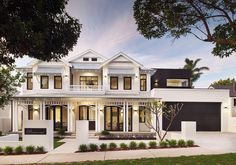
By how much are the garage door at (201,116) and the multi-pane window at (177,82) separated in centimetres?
910

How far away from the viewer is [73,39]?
12.1m

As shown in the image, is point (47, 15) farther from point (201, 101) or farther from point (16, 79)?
point (201, 101)

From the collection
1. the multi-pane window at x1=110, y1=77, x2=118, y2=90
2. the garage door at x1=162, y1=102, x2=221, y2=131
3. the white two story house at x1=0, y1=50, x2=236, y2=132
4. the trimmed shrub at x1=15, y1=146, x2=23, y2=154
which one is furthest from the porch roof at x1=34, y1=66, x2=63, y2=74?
the trimmed shrub at x1=15, y1=146, x2=23, y2=154

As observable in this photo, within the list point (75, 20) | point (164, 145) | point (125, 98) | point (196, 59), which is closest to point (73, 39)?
point (75, 20)

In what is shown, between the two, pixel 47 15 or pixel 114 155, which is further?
pixel 114 155

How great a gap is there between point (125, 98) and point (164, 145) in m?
11.9

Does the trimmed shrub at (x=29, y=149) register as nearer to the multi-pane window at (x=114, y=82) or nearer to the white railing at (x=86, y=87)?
the white railing at (x=86, y=87)

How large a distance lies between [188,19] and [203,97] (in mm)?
21127

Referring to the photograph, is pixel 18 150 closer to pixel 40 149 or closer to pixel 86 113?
pixel 40 149

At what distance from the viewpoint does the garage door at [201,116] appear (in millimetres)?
30797

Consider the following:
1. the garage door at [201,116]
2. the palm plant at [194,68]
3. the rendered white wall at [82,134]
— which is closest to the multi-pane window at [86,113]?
the garage door at [201,116]

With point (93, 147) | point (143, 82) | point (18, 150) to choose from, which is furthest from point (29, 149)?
point (143, 82)

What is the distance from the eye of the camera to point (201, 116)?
31.0 metres

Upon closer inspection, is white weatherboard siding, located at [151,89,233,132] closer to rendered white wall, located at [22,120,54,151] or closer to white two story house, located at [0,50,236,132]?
white two story house, located at [0,50,236,132]
